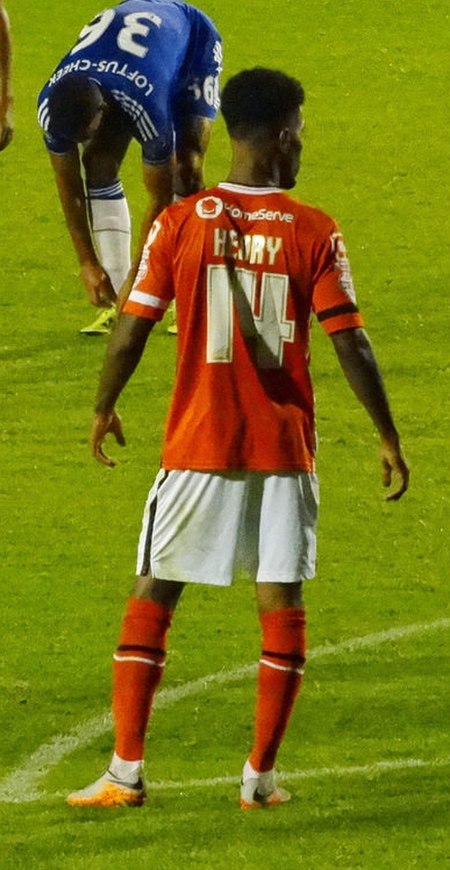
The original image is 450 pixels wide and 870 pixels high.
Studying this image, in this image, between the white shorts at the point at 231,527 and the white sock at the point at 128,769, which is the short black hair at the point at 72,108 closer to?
the white shorts at the point at 231,527

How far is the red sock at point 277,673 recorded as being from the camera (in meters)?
5.25

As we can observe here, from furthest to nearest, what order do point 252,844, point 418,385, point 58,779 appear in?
point 418,385
point 58,779
point 252,844

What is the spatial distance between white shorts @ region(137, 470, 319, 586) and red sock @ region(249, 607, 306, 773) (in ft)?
0.37

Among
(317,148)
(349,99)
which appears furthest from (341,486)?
(349,99)

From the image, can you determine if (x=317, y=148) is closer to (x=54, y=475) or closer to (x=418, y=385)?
(x=418, y=385)

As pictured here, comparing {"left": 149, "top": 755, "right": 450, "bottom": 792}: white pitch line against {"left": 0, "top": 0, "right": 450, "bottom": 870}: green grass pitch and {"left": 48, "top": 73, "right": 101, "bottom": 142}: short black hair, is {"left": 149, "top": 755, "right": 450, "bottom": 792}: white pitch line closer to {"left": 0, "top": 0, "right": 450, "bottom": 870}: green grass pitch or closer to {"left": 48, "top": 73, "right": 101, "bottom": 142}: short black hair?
{"left": 0, "top": 0, "right": 450, "bottom": 870}: green grass pitch

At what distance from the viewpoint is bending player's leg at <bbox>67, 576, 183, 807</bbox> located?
207 inches

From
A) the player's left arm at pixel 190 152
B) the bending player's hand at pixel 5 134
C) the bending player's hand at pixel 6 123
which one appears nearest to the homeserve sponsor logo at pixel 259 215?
the bending player's hand at pixel 6 123

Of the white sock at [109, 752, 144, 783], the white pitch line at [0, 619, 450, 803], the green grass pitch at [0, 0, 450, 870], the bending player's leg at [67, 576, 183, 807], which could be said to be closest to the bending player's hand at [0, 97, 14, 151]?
the green grass pitch at [0, 0, 450, 870]

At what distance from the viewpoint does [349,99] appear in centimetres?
1816

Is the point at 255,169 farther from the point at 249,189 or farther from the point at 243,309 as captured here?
the point at 243,309

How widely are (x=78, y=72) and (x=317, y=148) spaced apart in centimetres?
757

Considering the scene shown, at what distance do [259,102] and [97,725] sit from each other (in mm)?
1988

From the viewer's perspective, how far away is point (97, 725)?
615 centimetres
